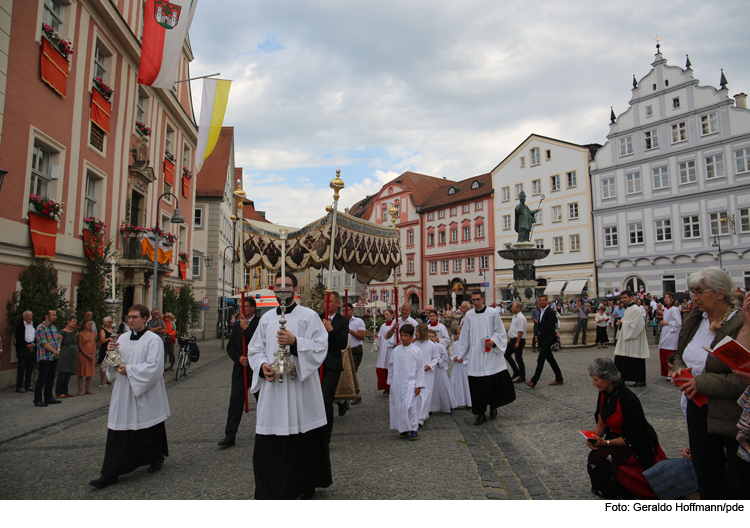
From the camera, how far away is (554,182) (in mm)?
41438

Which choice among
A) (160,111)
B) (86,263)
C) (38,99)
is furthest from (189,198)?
(38,99)

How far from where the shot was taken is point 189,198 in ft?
83.9

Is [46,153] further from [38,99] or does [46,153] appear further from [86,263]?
[86,263]

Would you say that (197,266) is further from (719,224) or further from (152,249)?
(719,224)

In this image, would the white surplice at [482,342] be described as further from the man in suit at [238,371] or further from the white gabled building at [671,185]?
the white gabled building at [671,185]

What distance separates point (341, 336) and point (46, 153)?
40.0ft

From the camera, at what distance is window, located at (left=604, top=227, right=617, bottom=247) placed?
36844mm

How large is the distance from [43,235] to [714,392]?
1438 centimetres

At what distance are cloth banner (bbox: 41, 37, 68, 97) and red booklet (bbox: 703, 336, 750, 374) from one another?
15331mm

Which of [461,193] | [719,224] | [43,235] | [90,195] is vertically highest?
[461,193]

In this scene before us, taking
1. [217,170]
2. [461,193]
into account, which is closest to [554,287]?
[461,193]

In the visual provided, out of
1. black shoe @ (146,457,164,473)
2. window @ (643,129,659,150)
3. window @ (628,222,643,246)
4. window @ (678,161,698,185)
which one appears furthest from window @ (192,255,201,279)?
window @ (678,161,698,185)

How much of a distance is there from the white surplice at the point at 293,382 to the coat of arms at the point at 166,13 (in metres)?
11.4

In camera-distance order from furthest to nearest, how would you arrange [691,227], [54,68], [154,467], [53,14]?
1. [691,227]
2. [53,14]
3. [54,68]
4. [154,467]
